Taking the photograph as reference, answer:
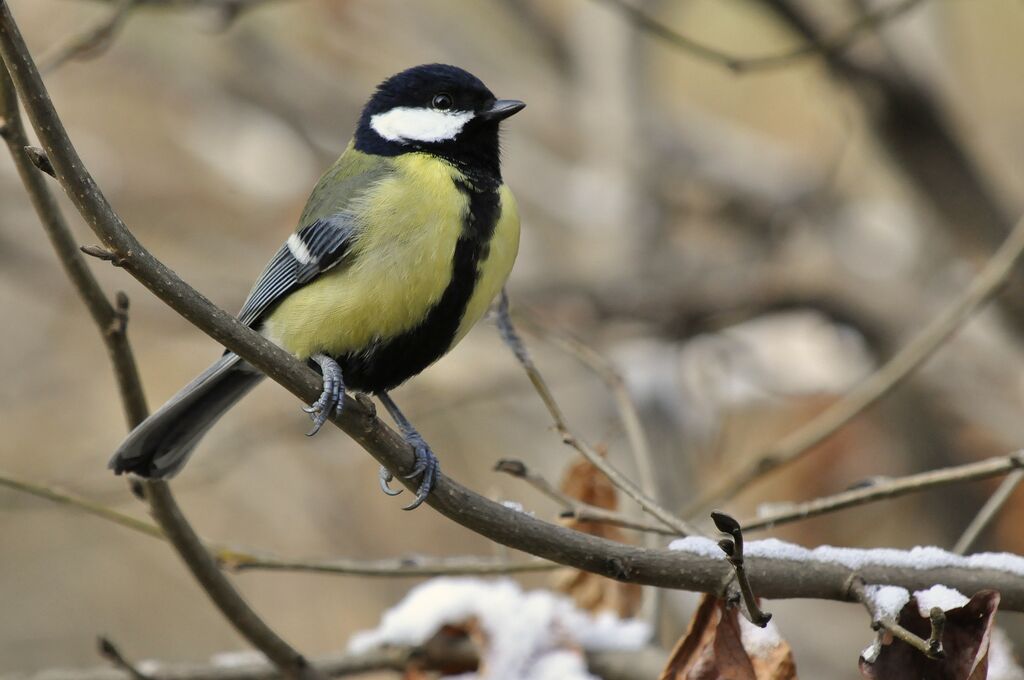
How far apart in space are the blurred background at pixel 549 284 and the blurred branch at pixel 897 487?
5.05ft

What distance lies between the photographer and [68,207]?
16.5 feet

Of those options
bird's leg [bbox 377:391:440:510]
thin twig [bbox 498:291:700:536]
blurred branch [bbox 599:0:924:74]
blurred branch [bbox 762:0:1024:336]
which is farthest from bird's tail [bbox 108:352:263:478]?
blurred branch [bbox 762:0:1024:336]

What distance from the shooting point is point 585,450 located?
5.91 feet

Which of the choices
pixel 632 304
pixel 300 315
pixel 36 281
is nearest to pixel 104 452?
pixel 36 281

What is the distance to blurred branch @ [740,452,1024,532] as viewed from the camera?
1607 mm

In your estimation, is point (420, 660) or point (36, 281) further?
A: point (36, 281)

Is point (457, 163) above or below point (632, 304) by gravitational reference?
below

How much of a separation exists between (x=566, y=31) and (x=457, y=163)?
308 cm

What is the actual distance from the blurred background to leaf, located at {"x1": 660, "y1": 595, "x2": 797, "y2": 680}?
5.59ft

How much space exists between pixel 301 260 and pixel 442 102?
502mm

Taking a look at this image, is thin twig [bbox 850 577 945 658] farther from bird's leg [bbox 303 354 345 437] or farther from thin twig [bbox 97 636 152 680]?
thin twig [bbox 97 636 152 680]

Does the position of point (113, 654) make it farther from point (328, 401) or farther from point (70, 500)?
point (328, 401)

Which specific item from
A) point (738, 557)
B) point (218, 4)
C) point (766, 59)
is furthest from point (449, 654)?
point (218, 4)

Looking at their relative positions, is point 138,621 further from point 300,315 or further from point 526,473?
point 526,473
